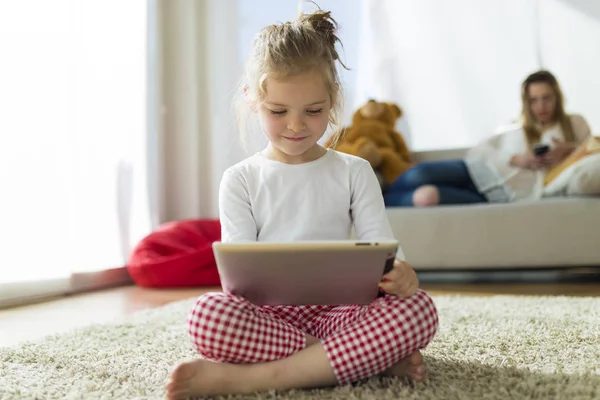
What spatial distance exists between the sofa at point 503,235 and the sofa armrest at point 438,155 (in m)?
0.70

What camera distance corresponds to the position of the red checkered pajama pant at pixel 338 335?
931 millimetres

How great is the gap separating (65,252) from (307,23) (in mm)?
1738

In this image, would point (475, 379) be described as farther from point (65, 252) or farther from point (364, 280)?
point (65, 252)

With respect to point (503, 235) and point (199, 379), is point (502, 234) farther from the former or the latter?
point (199, 379)

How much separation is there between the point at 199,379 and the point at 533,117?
2.52 metres

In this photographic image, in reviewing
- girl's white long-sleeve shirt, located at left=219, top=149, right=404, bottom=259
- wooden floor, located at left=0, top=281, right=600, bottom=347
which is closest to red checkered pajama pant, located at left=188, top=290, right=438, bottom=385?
girl's white long-sleeve shirt, located at left=219, top=149, right=404, bottom=259

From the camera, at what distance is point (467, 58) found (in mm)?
3422

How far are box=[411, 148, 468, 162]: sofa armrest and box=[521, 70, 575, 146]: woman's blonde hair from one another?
1.16 ft

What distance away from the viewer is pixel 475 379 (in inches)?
38.4

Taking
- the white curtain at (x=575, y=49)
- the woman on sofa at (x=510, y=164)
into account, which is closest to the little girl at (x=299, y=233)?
the woman on sofa at (x=510, y=164)

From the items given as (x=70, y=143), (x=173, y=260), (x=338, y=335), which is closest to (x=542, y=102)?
(x=173, y=260)

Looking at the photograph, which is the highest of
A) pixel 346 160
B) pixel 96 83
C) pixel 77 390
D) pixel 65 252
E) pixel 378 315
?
pixel 96 83

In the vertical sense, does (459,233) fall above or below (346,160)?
below

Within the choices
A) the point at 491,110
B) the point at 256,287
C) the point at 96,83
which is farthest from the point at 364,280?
the point at 491,110
